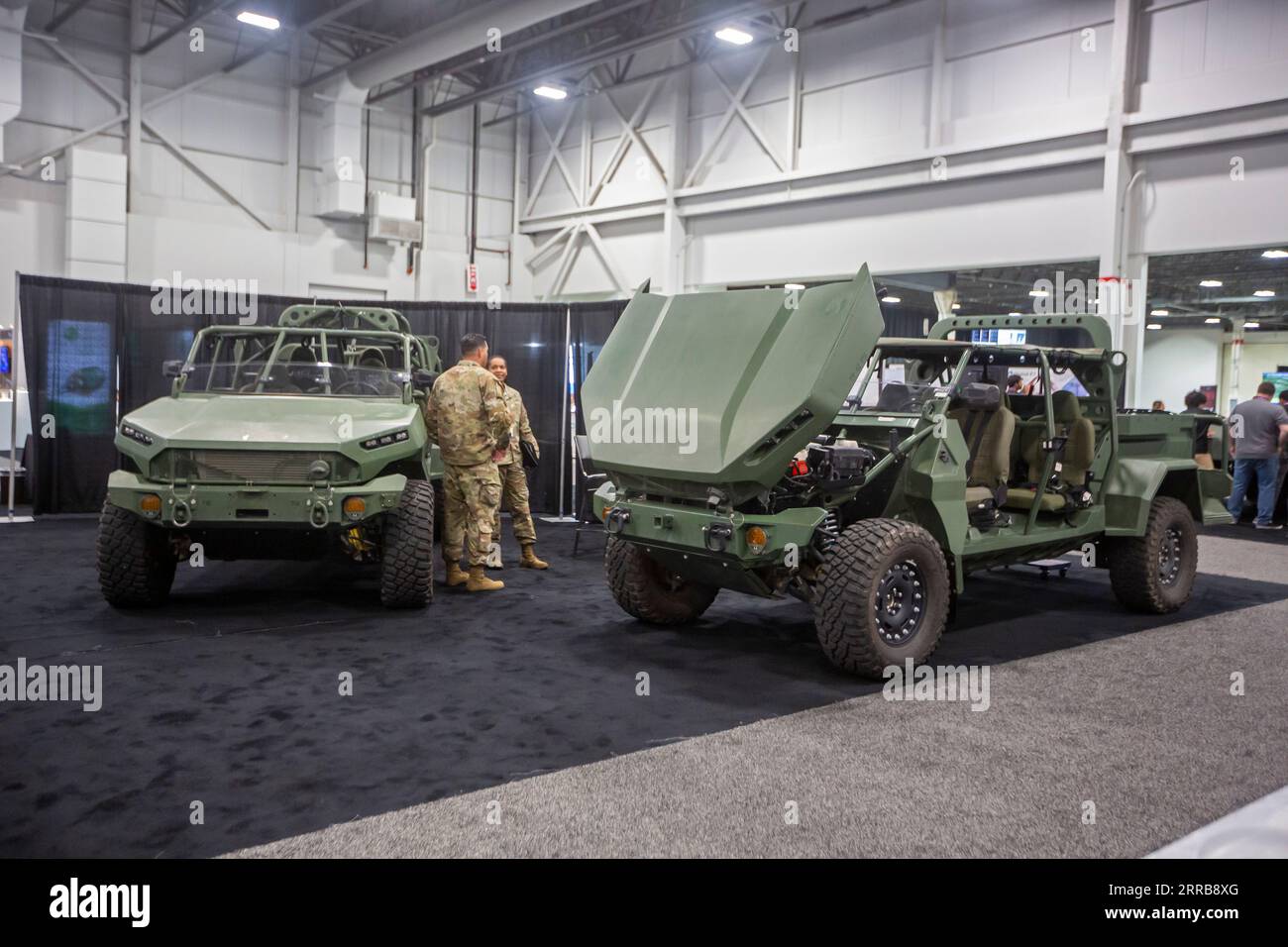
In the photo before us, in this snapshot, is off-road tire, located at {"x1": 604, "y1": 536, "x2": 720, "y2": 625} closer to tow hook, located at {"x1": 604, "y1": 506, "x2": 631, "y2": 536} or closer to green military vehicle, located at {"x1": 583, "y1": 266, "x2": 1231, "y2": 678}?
green military vehicle, located at {"x1": 583, "y1": 266, "x2": 1231, "y2": 678}

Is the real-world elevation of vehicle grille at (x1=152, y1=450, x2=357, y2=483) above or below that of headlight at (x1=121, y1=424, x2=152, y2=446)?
below

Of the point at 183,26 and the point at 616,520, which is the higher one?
the point at 183,26

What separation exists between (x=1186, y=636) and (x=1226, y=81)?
7510mm

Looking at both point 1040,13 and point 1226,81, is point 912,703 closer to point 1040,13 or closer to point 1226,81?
point 1226,81

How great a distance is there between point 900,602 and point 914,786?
157cm

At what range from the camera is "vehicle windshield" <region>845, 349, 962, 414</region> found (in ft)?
19.9

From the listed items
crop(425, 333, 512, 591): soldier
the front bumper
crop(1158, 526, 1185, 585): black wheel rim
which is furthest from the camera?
crop(425, 333, 512, 591): soldier

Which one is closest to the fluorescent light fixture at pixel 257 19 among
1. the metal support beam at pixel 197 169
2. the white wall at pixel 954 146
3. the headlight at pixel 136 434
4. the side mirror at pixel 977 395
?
the metal support beam at pixel 197 169

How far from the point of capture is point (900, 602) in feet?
17.4

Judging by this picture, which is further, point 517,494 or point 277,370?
point 517,494

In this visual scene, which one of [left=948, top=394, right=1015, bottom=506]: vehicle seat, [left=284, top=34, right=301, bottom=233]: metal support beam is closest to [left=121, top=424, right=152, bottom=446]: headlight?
[left=948, top=394, right=1015, bottom=506]: vehicle seat

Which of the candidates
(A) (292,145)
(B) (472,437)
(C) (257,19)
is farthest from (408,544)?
(A) (292,145)

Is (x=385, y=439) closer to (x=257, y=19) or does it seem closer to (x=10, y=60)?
(x=257, y=19)

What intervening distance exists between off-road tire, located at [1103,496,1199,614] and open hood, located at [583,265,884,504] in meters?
2.82
